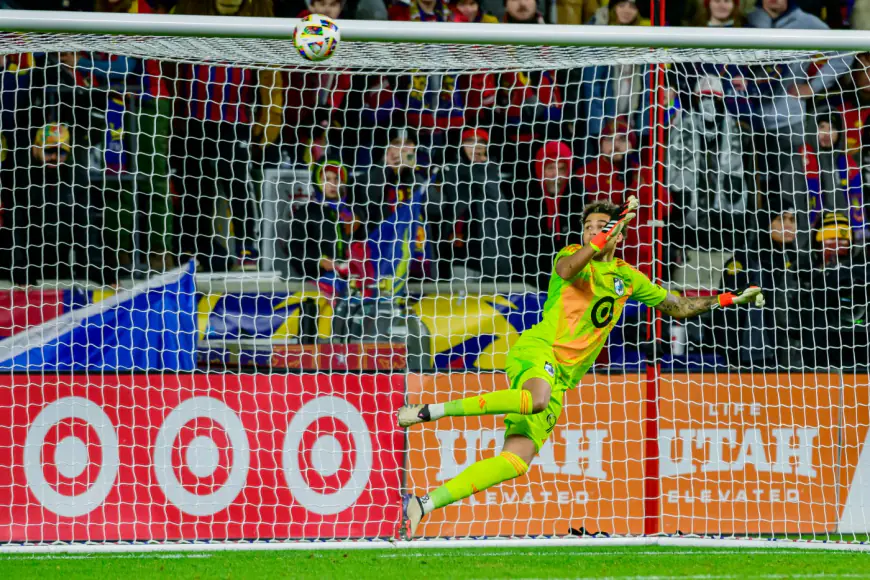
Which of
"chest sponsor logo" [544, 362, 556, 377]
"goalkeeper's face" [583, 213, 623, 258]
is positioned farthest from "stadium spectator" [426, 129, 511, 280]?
"chest sponsor logo" [544, 362, 556, 377]

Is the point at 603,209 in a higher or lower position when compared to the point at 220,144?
lower

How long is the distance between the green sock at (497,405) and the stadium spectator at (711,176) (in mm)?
2680

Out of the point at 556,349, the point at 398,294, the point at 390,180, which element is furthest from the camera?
the point at 390,180

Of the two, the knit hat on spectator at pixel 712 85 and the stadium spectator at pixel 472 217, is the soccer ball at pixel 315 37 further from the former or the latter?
the knit hat on spectator at pixel 712 85

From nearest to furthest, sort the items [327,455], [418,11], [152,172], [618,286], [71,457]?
[618,286]
[71,457]
[327,455]
[152,172]
[418,11]

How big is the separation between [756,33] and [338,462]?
3508 mm

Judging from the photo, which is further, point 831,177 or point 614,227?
point 831,177

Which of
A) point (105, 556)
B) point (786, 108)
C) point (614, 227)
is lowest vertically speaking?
point (105, 556)

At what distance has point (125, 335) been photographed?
6918 mm

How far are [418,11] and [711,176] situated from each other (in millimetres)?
2760

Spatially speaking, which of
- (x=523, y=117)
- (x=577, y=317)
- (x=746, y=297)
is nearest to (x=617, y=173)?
(x=523, y=117)

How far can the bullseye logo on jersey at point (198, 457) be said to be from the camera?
6.61 metres

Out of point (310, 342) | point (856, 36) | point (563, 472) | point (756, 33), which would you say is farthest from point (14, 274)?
point (856, 36)

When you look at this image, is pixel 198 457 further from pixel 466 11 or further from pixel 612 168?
pixel 466 11
